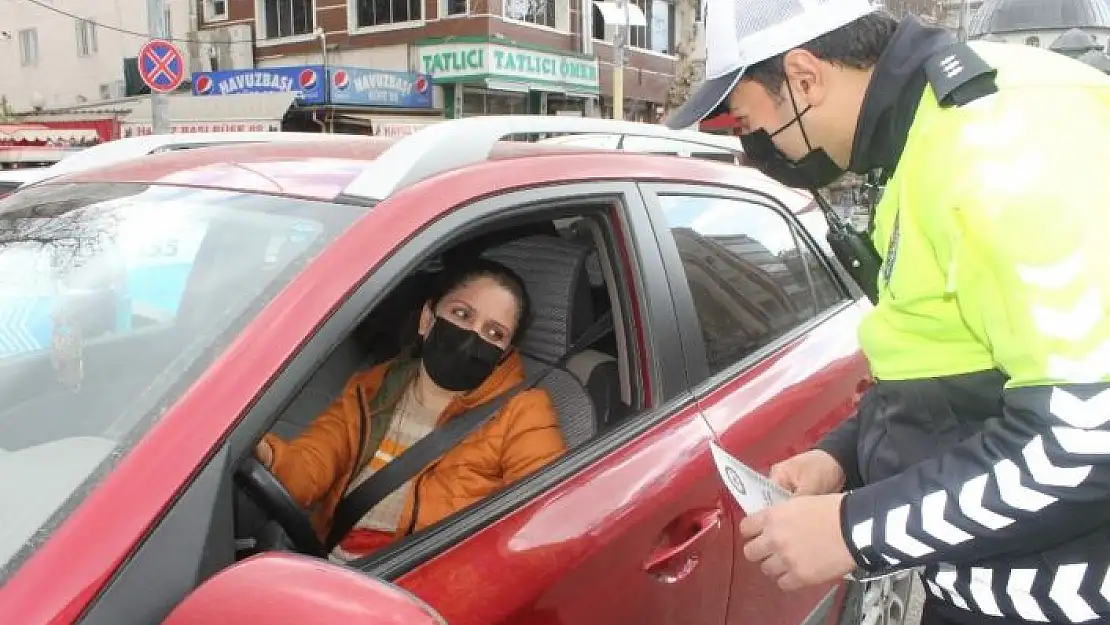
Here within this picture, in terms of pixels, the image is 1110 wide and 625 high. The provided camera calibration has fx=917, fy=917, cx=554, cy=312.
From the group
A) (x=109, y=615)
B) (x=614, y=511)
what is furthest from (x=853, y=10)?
(x=109, y=615)

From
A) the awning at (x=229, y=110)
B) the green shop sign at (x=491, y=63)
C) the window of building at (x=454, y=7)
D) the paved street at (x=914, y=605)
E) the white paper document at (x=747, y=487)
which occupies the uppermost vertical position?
the window of building at (x=454, y=7)

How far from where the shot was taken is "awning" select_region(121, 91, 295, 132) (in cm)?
1728

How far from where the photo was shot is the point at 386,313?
2.47 m

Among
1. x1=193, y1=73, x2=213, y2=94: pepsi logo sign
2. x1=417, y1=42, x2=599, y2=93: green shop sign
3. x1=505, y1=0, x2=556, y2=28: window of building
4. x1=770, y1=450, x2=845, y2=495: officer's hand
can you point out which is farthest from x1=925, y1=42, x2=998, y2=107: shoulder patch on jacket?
x1=193, y1=73, x2=213, y2=94: pepsi logo sign

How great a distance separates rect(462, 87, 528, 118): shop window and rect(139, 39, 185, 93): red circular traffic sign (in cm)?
963

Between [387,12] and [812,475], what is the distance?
20361mm

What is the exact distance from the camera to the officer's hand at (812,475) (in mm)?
1661

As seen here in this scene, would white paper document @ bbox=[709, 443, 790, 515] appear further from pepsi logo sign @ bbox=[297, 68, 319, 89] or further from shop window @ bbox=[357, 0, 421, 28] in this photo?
shop window @ bbox=[357, 0, 421, 28]

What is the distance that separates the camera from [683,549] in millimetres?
1728

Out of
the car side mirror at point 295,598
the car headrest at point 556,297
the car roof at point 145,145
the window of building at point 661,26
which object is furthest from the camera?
the window of building at point 661,26

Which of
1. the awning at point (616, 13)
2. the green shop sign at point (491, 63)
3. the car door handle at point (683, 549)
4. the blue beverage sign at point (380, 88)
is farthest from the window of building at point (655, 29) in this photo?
the car door handle at point (683, 549)

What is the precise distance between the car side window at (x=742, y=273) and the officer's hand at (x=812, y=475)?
0.41 metres

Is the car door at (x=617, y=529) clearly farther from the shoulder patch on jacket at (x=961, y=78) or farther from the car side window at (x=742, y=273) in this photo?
the shoulder patch on jacket at (x=961, y=78)

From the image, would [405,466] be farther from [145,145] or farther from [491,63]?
[491,63]
